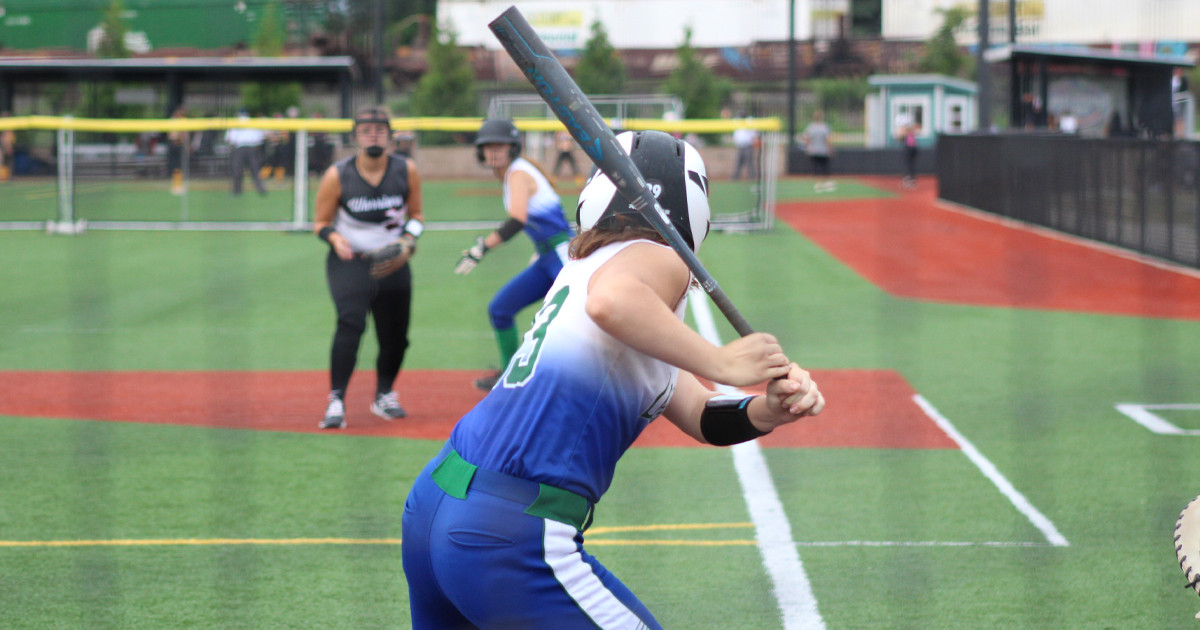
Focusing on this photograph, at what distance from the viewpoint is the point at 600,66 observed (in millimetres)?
43094

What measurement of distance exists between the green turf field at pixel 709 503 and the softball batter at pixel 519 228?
4.64ft

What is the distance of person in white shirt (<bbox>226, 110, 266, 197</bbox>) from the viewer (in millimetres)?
26297

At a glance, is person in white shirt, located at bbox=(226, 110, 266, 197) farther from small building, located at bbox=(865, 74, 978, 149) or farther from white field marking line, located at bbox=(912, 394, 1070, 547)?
small building, located at bbox=(865, 74, 978, 149)

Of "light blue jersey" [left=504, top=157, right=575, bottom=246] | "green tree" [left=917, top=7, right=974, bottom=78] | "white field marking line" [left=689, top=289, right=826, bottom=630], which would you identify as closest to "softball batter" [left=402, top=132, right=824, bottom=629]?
"white field marking line" [left=689, top=289, right=826, bottom=630]

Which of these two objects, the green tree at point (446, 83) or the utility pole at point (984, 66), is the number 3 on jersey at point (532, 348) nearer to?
the utility pole at point (984, 66)

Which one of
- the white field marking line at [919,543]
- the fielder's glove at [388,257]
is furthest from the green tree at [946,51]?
the white field marking line at [919,543]

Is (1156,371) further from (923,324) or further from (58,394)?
(58,394)

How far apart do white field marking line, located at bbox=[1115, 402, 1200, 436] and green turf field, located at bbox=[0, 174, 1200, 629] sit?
0.40ft

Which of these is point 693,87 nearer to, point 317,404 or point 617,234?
point 317,404

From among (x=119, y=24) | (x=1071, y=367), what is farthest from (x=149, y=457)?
(x=119, y=24)

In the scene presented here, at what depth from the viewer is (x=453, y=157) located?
38906mm

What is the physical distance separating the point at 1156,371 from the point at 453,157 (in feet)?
103

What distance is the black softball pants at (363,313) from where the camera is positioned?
7660 mm

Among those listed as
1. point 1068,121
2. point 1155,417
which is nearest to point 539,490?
point 1155,417
